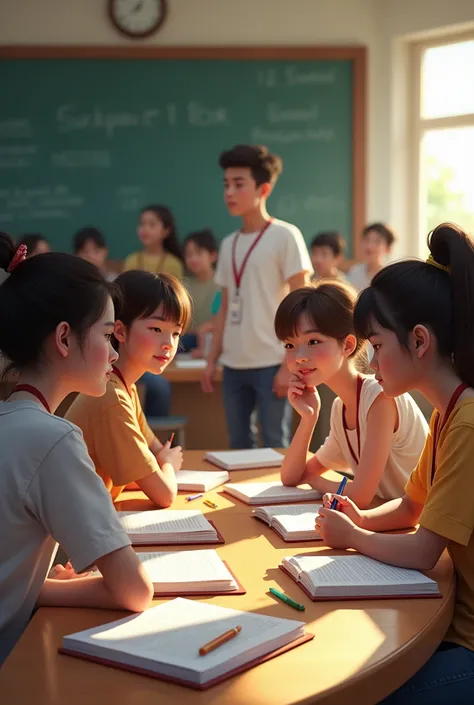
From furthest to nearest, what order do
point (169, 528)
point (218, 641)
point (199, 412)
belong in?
point (199, 412) → point (169, 528) → point (218, 641)

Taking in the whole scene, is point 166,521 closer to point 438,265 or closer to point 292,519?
point 292,519

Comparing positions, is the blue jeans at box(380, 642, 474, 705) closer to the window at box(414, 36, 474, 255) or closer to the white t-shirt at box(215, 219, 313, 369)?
the white t-shirt at box(215, 219, 313, 369)

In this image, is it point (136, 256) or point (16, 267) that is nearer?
point (16, 267)

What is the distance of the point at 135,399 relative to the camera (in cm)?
214

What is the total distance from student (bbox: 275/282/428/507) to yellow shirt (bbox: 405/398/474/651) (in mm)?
461

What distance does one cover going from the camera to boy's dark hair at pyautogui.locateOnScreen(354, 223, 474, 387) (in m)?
1.43

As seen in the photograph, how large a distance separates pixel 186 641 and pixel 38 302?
548mm

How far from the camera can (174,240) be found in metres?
5.73

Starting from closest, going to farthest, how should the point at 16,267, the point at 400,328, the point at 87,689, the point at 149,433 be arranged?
the point at 87,689 < the point at 16,267 < the point at 400,328 < the point at 149,433

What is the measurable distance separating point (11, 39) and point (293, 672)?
5.73m

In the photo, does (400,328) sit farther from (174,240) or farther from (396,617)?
(174,240)

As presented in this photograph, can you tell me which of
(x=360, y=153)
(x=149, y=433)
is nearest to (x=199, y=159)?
(x=360, y=153)

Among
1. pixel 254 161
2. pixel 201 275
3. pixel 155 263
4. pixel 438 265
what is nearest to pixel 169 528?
pixel 438 265

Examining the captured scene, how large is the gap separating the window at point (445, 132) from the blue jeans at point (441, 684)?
460 cm
